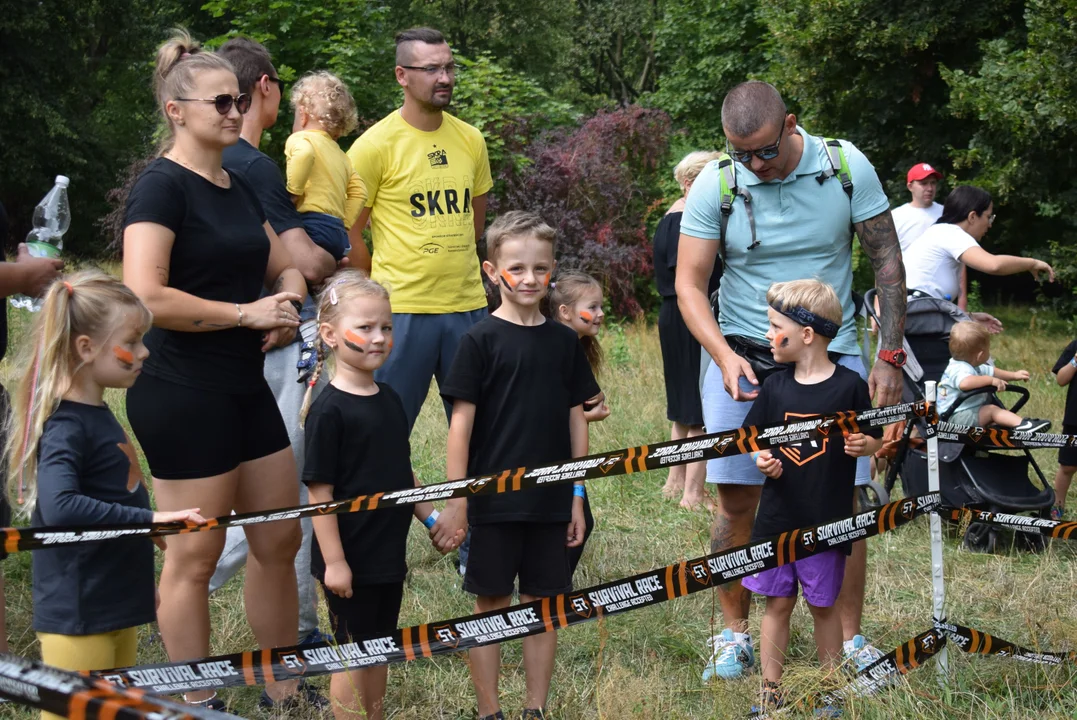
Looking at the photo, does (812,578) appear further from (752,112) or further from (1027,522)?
(752,112)

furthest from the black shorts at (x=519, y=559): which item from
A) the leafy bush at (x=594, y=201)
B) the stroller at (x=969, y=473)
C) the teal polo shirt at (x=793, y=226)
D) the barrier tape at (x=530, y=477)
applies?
the leafy bush at (x=594, y=201)

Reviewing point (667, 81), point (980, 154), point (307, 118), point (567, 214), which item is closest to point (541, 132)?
point (567, 214)

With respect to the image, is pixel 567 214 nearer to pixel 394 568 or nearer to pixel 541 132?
pixel 541 132

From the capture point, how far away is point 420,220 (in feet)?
17.9

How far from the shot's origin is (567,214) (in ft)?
63.6

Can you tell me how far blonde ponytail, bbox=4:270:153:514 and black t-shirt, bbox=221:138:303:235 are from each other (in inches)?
44.1

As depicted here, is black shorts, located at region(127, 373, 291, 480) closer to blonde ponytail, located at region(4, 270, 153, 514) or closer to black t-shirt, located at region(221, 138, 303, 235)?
blonde ponytail, located at region(4, 270, 153, 514)

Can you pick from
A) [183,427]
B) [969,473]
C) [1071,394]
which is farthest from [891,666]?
[1071,394]

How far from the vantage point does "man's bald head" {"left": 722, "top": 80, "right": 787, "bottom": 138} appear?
4141mm

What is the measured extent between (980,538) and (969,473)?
40 cm

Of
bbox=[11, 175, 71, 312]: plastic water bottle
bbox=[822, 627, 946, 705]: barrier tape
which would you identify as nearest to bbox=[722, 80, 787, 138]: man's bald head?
bbox=[822, 627, 946, 705]: barrier tape

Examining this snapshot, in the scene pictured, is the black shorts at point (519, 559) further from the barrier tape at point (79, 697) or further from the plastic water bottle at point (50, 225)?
the plastic water bottle at point (50, 225)

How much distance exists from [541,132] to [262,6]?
580cm

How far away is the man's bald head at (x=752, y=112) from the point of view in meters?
4.14
